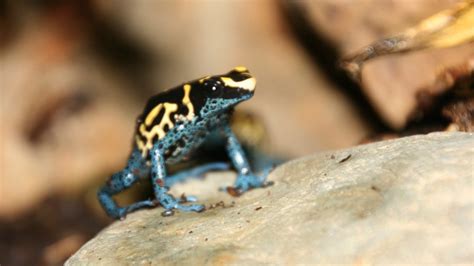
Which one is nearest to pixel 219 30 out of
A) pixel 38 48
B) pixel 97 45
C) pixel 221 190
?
pixel 97 45

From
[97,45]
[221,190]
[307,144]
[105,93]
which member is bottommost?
[307,144]

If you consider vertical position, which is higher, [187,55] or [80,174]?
[187,55]

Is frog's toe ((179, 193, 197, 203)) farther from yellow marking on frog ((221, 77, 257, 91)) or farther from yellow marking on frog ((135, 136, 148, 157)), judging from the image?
yellow marking on frog ((221, 77, 257, 91))

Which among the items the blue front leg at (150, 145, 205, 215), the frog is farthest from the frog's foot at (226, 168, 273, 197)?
the blue front leg at (150, 145, 205, 215)

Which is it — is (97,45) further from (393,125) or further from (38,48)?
(393,125)

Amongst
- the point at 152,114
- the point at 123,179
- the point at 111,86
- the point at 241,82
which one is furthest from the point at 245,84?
the point at 111,86

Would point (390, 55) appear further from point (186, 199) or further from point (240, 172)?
point (186, 199)

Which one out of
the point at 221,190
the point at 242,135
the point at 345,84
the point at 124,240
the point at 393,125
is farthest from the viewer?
the point at 345,84
